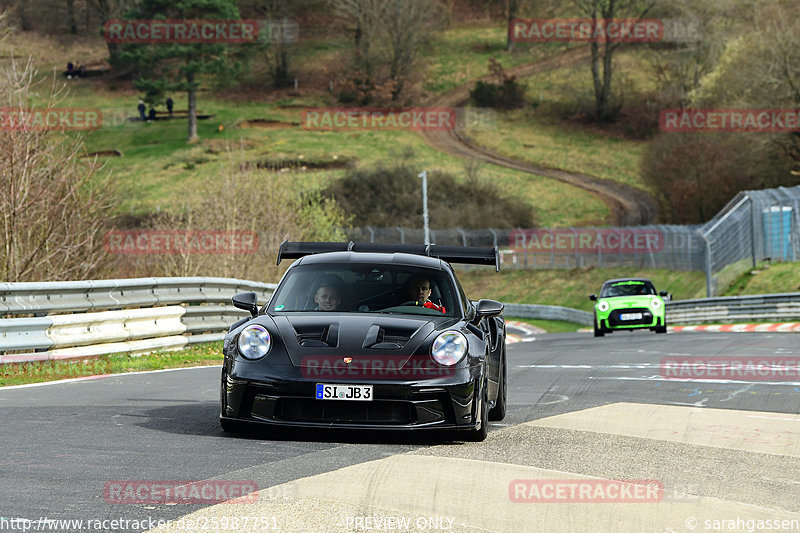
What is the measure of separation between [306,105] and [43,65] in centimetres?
2958

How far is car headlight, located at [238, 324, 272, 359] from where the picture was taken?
328 inches

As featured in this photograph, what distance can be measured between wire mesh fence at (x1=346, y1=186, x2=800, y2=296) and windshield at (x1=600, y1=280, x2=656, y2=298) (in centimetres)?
839

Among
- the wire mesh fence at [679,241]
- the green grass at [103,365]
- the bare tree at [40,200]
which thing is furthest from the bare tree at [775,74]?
the green grass at [103,365]

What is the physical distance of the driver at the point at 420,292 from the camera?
947 cm

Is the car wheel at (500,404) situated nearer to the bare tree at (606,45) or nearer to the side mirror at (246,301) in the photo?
the side mirror at (246,301)

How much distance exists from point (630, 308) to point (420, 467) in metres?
24.7

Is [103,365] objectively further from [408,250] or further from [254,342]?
[254,342]

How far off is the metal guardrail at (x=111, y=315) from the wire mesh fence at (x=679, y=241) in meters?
23.7

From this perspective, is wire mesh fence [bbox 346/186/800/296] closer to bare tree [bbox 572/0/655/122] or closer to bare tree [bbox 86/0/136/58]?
bare tree [bbox 572/0/655/122]

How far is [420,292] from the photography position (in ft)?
31.2

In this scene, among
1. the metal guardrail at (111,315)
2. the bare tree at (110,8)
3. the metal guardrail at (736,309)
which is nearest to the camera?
the metal guardrail at (111,315)

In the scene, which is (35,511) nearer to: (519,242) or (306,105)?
(519,242)

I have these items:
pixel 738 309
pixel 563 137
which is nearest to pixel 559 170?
pixel 563 137

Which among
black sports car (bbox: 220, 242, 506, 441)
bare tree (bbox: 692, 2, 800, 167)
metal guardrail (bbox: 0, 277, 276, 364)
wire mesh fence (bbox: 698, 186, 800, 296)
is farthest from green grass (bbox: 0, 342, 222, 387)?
bare tree (bbox: 692, 2, 800, 167)
